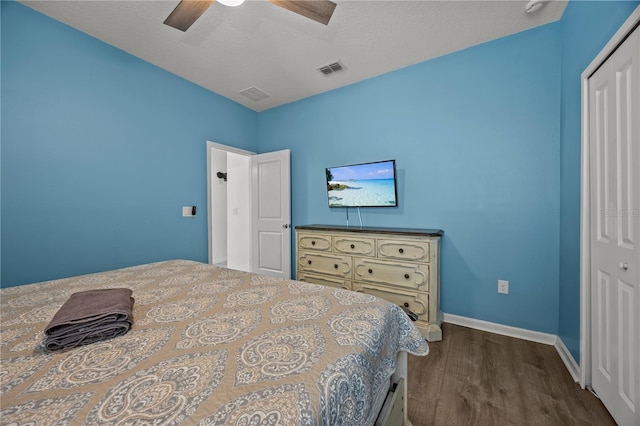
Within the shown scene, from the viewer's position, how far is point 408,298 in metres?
2.30

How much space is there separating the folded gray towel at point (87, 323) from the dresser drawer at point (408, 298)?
6.75 feet

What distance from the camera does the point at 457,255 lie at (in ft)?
8.10

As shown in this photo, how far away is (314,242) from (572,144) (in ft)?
7.91

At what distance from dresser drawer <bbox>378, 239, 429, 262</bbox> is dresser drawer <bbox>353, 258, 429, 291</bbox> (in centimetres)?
6

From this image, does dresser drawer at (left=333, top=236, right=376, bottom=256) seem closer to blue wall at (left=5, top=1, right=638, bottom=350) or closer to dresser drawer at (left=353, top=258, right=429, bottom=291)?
dresser drawer at (left=353, top=258, right=429, bottom=291)

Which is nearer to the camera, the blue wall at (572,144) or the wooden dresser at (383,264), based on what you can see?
the blue wall at (572,144)

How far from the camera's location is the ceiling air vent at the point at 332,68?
8.68 feet

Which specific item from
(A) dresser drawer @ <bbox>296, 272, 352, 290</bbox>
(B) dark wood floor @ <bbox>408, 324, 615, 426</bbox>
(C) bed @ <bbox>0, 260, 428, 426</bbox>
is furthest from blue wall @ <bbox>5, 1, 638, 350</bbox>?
(C) bed @ <bbox>0, 260, 428, 426</bbox>

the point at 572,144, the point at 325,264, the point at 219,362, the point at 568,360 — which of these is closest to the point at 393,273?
the point at 325,264

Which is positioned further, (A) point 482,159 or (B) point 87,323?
(A) point 482,159

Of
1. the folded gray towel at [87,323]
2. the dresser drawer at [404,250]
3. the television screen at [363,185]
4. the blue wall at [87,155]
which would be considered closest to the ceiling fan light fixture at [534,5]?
the television screen at [363,185]

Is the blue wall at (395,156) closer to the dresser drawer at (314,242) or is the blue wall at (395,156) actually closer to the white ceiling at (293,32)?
the white ceiling at (293,32)

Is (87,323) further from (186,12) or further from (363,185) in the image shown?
(363,185)

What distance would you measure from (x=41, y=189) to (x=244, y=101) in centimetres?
247
